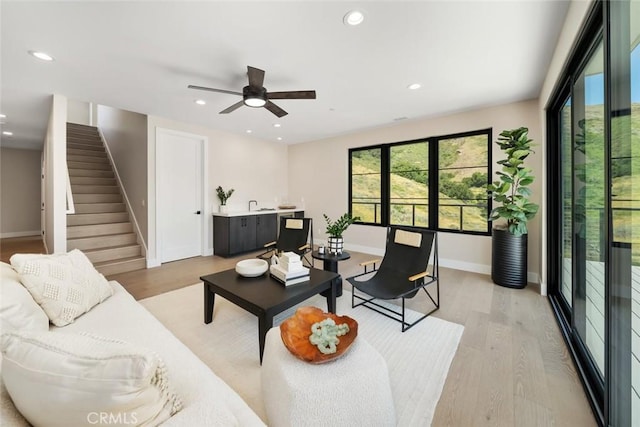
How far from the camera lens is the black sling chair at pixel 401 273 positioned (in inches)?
102

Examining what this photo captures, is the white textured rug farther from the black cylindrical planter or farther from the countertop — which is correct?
the countertop

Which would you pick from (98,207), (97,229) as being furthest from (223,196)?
(98,207)

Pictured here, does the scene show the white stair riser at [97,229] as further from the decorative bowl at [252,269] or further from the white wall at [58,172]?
the decorative bowl at [252,269]

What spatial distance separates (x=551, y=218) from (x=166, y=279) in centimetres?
519

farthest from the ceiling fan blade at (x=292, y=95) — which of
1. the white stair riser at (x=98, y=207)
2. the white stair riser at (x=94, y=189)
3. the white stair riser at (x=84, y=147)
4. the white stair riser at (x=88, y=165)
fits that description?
the white stair riser at (x=84, y=147)

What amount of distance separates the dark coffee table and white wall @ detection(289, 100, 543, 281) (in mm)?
2915

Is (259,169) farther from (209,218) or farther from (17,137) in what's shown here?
(17,137)

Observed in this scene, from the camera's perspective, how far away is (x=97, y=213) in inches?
195

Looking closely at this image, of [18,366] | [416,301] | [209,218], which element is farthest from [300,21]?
[209,218]

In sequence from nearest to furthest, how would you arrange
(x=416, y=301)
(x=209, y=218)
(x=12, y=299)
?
(x=12, y=299) → (x=416, y=301) → (x=209, y=218)

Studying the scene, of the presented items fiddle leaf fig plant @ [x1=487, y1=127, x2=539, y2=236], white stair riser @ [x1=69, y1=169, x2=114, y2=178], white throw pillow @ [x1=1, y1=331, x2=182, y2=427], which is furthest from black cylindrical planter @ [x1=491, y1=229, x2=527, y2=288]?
white stair riser @ [x1=69, y1=169, x2=114, y2=178]

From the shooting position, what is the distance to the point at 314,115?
174 inches

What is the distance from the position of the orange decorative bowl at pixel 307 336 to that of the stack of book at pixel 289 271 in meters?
0.79

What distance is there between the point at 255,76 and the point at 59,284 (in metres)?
2.24
